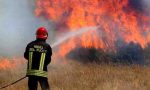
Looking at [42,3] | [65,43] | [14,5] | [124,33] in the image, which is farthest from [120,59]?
[14,5]

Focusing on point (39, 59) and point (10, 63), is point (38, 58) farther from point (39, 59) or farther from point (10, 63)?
point (10, 63)

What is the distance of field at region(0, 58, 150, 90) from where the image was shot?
12.5 meters

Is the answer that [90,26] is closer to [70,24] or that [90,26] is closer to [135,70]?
[70,24]

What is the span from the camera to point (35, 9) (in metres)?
18.8

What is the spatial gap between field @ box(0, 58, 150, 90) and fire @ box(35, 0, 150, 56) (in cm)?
193

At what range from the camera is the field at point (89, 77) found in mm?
12508

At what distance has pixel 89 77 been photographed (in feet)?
45.8

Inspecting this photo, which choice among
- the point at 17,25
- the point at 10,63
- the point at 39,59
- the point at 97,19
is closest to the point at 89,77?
the point at 10,63

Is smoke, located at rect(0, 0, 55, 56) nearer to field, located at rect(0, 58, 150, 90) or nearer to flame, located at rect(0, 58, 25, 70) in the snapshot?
flame, located at rect(0, 58, 25, 70)

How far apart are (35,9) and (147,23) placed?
19.8 ft

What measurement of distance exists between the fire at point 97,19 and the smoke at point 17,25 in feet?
1.49

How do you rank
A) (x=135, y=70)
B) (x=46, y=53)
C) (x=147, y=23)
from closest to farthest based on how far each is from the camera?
(x=46, y=53) < (x=135, y=70) < (x=147, y=23)

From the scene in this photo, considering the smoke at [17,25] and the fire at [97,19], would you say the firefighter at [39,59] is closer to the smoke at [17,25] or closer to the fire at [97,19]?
the smoke at [17,25]

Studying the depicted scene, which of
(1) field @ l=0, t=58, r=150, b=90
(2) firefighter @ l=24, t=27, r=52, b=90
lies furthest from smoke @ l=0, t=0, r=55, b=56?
(2) firefighter @ l=24, t=27, r=52, b=90
